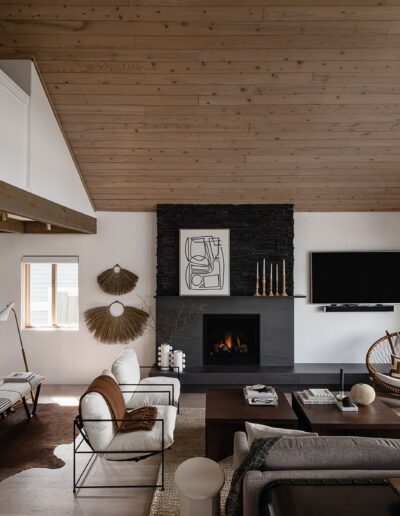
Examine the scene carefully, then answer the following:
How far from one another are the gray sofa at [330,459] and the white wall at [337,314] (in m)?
3.76

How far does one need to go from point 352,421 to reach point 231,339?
269 cm

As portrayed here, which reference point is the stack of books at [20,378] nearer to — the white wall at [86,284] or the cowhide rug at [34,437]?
the cowhide rug at [34,437]

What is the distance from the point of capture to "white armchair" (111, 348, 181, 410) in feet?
12.8

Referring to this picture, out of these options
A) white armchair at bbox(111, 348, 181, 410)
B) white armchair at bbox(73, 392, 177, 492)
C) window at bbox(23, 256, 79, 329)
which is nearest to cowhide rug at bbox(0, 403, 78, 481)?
white armchair at bbox(73, 392, 177, 492)

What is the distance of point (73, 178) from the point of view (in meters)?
4.94

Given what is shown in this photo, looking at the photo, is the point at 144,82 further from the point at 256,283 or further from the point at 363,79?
the point at 256,283

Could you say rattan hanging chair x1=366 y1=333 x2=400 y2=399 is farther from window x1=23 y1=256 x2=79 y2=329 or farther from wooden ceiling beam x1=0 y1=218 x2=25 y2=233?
wooden ceiling beam x1=0 y1=218 x2=25 y2=233

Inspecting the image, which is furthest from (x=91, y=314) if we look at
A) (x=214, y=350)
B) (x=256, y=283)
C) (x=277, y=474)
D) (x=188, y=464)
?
(x=277, y=474)

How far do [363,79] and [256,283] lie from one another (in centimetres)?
289

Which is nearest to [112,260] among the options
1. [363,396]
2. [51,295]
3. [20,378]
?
[51,295]

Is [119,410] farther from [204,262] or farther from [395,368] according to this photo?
[395,368]

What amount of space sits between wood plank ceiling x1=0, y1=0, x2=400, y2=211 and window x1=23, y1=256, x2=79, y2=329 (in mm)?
1368

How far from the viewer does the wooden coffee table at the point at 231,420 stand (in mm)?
3328

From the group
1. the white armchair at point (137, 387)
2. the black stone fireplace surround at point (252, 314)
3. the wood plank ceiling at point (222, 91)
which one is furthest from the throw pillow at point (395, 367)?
the white armchair at point (137, 387)
